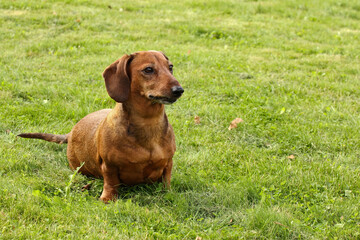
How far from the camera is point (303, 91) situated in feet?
21.5

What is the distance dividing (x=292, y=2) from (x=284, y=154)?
7.23m

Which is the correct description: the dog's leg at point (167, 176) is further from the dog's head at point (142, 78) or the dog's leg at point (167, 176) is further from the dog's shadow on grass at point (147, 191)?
the dog's head at point (142, 78)

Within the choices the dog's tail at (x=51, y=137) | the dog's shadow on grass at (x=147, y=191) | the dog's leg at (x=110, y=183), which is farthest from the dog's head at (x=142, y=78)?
the dog's tail at (x=51, y=137)

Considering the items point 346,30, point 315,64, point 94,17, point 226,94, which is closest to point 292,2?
point 346,30

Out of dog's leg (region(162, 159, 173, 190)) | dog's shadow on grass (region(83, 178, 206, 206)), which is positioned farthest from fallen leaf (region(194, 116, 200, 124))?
dog's leg (region(162, 159, 173, 190))

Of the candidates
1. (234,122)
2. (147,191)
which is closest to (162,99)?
(147,191)

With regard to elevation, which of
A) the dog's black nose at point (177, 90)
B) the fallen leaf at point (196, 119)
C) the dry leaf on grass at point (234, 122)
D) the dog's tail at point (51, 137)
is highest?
the dog's black nose at point (177, 90)

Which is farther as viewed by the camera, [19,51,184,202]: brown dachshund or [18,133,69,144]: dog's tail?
[18,133,69,144]: dog's tail

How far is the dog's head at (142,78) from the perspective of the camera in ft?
11.8

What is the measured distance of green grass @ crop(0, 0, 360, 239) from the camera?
343 cm

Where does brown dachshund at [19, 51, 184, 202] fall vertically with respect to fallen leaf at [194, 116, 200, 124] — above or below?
above

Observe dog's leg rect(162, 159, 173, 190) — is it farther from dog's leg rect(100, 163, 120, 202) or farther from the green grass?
dog's leg rect(100, 163, 120, 202)

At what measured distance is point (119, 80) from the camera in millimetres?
3760

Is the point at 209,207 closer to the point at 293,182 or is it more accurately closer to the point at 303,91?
the point at 293,182
